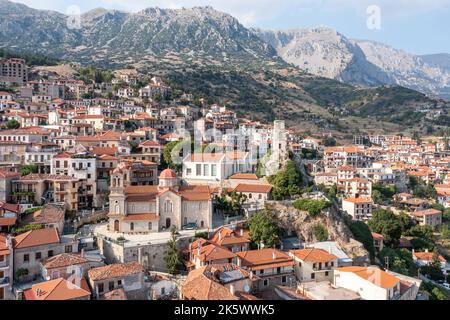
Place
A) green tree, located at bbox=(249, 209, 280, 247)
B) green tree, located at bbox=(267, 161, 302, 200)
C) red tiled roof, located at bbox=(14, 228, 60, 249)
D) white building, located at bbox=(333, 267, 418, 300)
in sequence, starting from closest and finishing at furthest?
1. white building, located at bbox=(333, 267, 418, 300)
2. red tiled roof, located at bbox=(14, 228, 60, 249)
3. green tree, located at bbox=(249, 209, 280, 247)
4. green tree, located at bbox=(267, 161, 302, 200)

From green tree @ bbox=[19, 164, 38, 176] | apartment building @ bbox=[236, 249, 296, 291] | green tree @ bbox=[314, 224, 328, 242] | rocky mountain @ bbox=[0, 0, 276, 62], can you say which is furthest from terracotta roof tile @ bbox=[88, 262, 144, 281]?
rocky mountain @ bbox=[0, 0, 276, 62]

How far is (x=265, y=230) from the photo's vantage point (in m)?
29.2

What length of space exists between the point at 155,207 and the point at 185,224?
250 cm

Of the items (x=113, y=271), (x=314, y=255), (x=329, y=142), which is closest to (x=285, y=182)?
(x=314, y=255)

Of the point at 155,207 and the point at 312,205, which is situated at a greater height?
the point at 155,207

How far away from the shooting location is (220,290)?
20.5 m

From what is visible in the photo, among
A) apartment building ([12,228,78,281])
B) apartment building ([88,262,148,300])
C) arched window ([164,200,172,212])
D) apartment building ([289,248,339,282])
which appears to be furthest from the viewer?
arched window ([164,200,172,212])

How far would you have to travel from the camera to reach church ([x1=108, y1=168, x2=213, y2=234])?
97.2 feet

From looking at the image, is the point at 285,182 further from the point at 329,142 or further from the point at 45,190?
the point at 329,142

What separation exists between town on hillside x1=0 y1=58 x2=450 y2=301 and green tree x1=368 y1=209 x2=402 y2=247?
0.14 m

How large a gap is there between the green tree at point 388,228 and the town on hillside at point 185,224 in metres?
0.14

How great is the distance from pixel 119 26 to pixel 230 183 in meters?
179

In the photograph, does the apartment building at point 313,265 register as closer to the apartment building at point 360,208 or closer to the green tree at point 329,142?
the apartment building at point 360,208

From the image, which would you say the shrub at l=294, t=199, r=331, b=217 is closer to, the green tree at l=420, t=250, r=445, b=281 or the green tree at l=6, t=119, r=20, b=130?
the green tree at l=420, t=250, r=445, b=281
